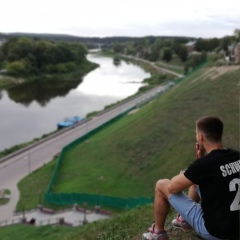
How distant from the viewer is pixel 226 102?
28.1 metres

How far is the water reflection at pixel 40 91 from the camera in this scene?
218 ft

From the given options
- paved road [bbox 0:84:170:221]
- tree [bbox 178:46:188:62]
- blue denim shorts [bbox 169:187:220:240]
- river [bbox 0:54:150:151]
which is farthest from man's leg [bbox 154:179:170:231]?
tree [bbox 178:46:188:62]

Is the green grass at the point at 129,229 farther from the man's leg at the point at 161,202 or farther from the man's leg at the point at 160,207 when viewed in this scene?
the man's leg at the point at 161,202

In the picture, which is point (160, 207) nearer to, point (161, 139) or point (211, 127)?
point (211, 127)

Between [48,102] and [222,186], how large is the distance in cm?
6239

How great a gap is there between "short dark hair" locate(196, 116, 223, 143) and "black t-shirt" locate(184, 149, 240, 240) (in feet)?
0.47

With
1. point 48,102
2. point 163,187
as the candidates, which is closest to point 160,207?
point 163,187

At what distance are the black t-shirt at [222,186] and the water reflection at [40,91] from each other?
59.4 metres

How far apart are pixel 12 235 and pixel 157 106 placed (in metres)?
20.7

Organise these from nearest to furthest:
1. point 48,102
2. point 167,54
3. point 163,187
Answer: point 163,187 → point 48,102 → point 167,54

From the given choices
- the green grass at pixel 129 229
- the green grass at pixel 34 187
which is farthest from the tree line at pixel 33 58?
the green grass at pixel 129 229

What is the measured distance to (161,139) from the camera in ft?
87.4

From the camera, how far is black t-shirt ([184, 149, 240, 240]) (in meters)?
3.94

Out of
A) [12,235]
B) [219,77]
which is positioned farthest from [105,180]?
[219,77]
